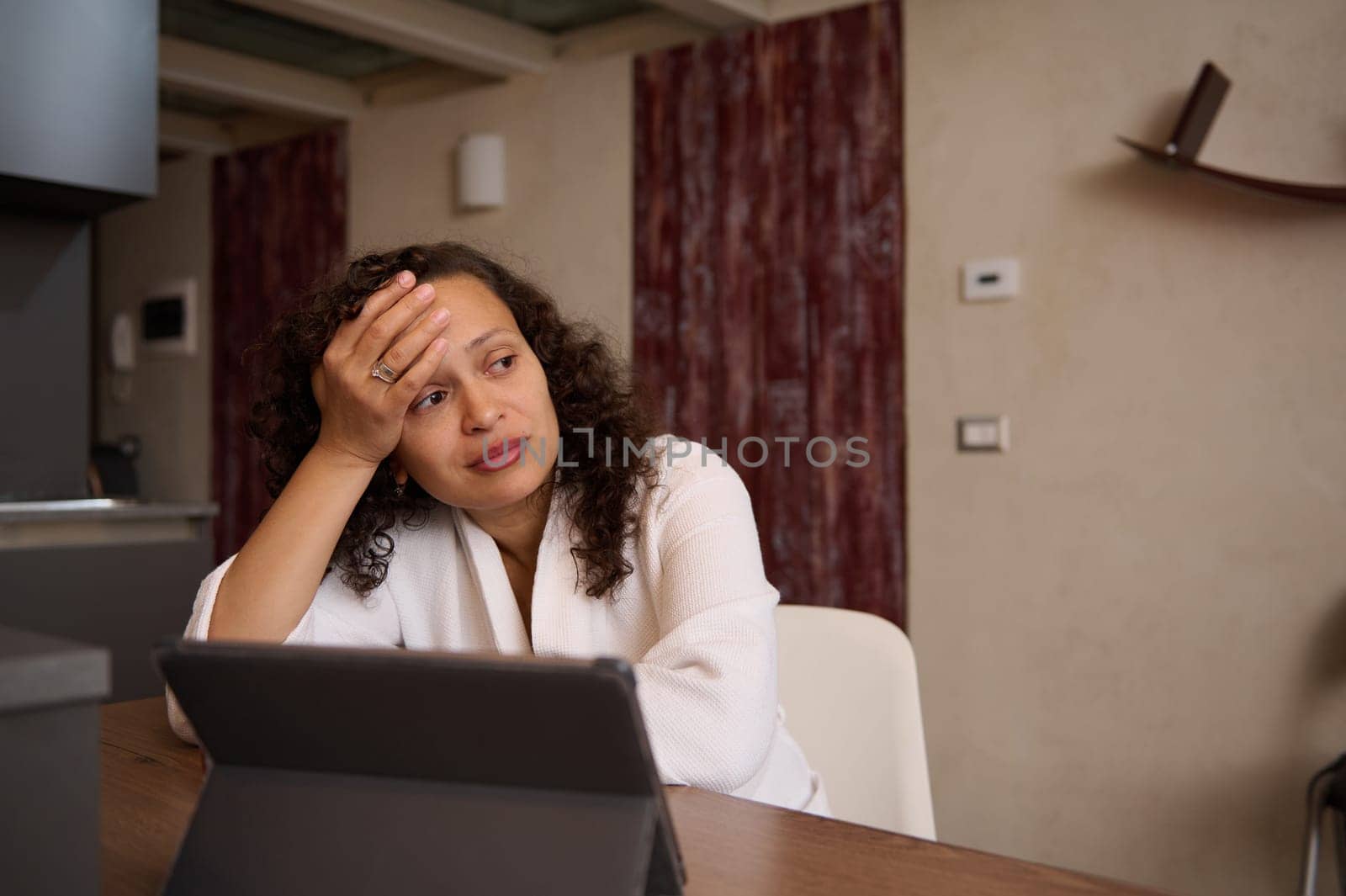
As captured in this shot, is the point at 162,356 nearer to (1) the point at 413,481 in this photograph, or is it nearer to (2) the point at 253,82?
(2) the point at 253,82

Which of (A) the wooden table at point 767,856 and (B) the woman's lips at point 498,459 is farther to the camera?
(B) the woman's lips at point 498,459

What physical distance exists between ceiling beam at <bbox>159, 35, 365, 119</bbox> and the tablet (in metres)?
3.96

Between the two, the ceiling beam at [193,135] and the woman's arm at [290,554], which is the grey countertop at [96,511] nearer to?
the woman's arm at [290,554]

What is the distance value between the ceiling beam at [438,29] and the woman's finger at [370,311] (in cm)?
239

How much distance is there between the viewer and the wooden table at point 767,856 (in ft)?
2.33

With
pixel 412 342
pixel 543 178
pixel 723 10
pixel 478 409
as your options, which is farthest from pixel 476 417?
pixel 543 178

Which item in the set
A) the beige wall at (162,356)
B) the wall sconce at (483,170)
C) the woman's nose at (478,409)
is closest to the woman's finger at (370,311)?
the woman's nose at (478,409)

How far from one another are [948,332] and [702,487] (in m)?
1.99

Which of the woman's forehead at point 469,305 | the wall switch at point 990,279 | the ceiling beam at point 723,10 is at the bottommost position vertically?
the woman's forehead at point 469,305

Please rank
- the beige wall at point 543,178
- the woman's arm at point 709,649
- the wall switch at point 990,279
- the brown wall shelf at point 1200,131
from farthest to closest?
the beige wall at point 543,178, the wall switch at point 990,279, the brown wall shelf at point 1200,131, the woman's arm at point 709,649

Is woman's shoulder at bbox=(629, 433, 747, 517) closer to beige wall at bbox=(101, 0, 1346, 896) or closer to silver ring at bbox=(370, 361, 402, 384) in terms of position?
silver ring at bbox=(370, 361, 402, 384)

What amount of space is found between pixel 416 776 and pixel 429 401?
0.66 meters

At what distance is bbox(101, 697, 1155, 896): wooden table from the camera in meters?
0.71

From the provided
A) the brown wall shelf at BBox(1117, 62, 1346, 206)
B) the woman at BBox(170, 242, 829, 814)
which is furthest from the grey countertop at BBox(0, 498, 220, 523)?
the brown wall shelf at BBox(1117, 62, 1346, 206)
